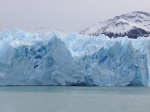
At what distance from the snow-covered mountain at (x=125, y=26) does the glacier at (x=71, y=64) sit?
21.3 metres

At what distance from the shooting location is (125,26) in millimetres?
45219

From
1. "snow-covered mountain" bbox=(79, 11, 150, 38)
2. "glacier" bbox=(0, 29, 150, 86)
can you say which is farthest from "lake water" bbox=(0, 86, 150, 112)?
"snow-covered mountain" bbox=(79, 11, 150, 38)

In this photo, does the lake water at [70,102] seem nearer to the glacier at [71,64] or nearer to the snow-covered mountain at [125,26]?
the glacier at [71,64]

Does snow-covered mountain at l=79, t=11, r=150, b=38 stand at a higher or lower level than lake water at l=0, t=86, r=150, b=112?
higher

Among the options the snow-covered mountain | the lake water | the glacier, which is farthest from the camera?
the snow-covered mountain

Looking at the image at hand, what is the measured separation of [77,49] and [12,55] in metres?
3.90

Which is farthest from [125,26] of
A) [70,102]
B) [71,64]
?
[70,102]

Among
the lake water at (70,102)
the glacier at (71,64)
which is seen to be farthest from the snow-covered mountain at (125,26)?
the lake water at (70,102)

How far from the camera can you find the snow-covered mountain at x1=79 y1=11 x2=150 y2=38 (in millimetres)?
43406

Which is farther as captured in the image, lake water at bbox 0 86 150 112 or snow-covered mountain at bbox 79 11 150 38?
snow-covered mountain at bbox 79 11 150 38

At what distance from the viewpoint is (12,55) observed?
20.8m

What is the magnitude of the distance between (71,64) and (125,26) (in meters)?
25.4

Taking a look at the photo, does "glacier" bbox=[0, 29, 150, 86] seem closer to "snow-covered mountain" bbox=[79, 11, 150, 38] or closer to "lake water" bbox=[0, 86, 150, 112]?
"lake water" bbox=[0, 86, 150, 112]

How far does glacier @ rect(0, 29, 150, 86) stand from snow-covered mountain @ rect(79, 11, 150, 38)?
21342 mm
